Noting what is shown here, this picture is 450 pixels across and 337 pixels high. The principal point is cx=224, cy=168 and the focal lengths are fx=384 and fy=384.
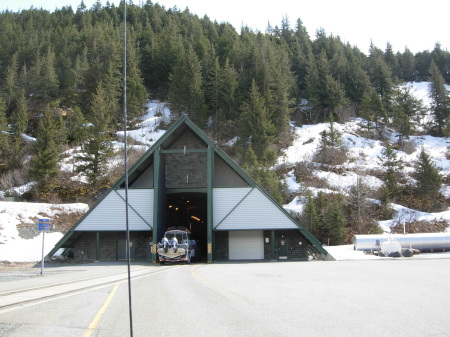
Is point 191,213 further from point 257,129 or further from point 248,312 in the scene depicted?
point 248,312

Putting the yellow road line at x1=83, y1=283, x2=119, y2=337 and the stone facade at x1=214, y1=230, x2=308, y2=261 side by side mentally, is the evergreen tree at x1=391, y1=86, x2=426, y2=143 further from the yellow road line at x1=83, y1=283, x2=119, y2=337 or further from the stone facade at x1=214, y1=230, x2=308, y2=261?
the yellow road line at x1=83, y1=283, x2=119, y2=337

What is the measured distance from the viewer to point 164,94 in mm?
88312

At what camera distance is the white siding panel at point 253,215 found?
30.0 metres

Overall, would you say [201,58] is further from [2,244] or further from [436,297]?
[436,297]

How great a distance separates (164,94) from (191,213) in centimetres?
4821

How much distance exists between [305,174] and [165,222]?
1128 inches

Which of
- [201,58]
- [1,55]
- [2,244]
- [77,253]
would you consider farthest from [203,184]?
[1,55]

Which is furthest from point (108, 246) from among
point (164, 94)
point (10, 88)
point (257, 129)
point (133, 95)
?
point (164, 94)

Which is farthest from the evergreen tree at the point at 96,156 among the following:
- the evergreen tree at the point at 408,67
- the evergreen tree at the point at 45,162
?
the evergreen tree at the point at 408,67

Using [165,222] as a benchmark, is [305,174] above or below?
above

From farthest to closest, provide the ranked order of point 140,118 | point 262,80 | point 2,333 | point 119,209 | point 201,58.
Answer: point 201,58
point 140,118
point 262,80
point 119,209
point 2,333

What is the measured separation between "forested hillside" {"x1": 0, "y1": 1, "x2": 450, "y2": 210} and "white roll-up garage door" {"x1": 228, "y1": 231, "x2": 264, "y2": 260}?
12034mm

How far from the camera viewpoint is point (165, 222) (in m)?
33.8

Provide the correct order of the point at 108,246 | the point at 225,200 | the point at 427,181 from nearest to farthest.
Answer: the point at 225,200 → the point at 108,246 → the point at 427,181
